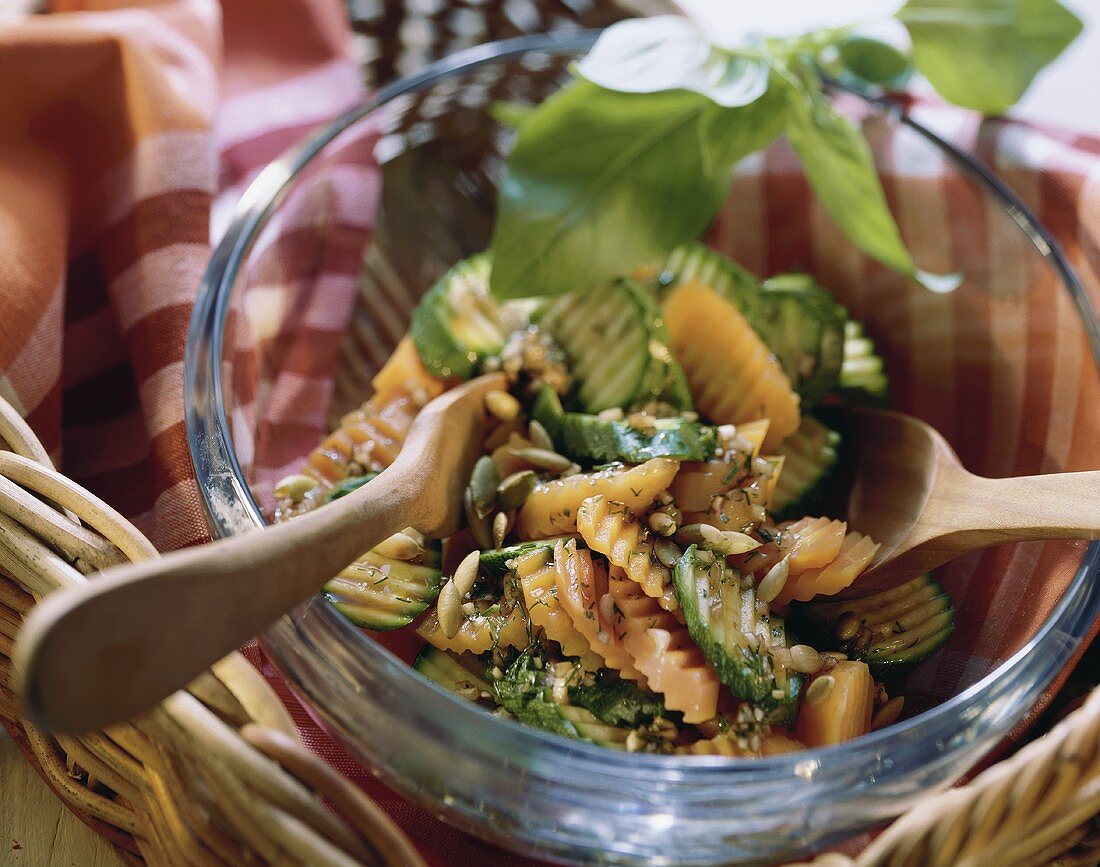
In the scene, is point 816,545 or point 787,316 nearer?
point 816,545

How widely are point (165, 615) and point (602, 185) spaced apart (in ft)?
2.72

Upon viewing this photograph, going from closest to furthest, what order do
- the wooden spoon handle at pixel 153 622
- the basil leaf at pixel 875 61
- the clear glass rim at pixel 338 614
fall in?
the wooden spoon handle at pixel 153 622, the clear glass rim at pixel 338 614, the basil leaf at pixel 875 61

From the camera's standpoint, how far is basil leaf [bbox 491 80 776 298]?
121 centimetres

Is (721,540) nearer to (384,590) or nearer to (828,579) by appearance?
(828,579)

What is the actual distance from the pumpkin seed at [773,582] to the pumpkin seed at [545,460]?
0.25 metres

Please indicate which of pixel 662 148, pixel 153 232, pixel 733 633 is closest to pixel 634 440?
pixel 733 633

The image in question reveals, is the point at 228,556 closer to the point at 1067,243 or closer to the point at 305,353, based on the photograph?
the point at 305,353

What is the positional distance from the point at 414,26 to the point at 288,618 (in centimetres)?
116

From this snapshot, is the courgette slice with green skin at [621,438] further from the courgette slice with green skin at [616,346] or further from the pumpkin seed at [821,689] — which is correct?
the pumpkin seed at [821,689]

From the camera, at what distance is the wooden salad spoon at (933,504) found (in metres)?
0.94

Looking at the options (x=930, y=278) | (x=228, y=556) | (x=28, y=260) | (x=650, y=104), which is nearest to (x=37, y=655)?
(x=228, y=556)

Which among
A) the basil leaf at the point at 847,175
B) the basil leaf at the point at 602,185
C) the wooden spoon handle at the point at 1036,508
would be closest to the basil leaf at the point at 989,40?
the basil leaf at the point at 847,175

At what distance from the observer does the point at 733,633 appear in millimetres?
886

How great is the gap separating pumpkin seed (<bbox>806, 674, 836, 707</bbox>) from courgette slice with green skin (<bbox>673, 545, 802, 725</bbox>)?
1 centimetres
